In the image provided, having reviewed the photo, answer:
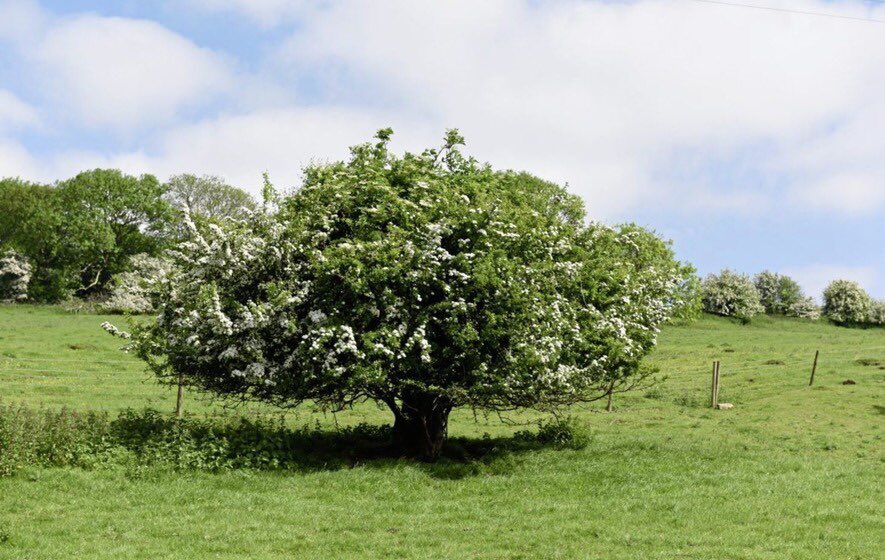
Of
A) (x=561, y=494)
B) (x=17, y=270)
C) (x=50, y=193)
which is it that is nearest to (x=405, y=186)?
(x=561, y=494)

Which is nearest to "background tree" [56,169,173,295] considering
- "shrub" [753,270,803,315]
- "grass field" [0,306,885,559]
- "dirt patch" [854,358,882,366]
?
"grass field" [0,306,885,559]

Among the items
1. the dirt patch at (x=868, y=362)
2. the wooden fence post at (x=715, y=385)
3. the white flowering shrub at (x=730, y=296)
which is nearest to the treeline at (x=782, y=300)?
the white flowering shrub at (x=730, y=296)

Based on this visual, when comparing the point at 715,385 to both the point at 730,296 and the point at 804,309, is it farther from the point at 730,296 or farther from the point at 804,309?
the point at 804,309

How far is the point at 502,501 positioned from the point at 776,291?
4531 inches

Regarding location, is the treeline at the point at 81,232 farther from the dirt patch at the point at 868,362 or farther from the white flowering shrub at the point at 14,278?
the dirt patch at the point at 868,362

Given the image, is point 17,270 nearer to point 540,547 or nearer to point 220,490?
point 220,490

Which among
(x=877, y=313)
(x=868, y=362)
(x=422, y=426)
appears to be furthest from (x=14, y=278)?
(x=877, y=313)

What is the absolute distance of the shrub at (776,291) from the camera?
410ft

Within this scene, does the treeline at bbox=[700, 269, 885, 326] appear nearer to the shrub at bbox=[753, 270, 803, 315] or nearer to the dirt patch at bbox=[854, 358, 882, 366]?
the shrub at bbox=[753, 270, 803, 315]

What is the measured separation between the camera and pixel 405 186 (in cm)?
2756

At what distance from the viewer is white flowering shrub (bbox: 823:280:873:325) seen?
379 feet

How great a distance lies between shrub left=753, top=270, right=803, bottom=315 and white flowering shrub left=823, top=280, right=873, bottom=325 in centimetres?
707

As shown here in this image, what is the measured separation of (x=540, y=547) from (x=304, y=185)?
15140mm

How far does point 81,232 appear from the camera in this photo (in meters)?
95.2
